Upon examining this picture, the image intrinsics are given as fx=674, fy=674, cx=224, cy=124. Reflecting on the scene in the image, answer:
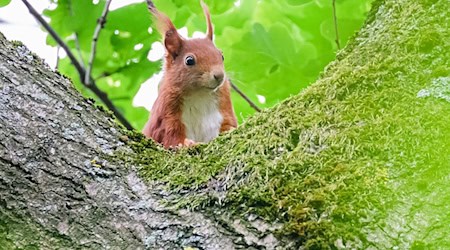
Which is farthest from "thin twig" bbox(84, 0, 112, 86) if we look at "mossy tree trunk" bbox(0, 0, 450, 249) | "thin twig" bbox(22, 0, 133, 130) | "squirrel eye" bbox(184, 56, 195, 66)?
"mossy tree trunk" bbox(0, 0, 450, 249)

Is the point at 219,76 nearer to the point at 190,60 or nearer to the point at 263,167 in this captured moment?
the point at 190,60

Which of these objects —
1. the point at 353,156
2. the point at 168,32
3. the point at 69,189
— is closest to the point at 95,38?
the point at 168,32

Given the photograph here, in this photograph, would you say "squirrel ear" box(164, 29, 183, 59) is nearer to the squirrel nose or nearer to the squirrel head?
the squirrel head

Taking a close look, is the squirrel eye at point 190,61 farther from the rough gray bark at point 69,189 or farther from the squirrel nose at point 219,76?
the rough gray bark at point 69,189

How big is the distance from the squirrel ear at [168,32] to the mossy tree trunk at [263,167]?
1713 millimetres

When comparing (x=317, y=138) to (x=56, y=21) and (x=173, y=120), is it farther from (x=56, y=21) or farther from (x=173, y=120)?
(x=56, y=21)

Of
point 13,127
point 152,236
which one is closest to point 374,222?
point 152,236

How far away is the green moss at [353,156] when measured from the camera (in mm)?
1576

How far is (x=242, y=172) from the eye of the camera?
1848mm

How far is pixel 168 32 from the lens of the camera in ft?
13.3

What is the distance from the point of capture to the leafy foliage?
3.92m

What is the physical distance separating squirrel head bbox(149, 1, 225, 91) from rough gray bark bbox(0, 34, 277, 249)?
6.35 feet

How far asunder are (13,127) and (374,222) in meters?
1.00

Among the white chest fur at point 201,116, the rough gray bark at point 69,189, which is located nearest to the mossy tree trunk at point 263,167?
the rough gray bark at point 69,189
